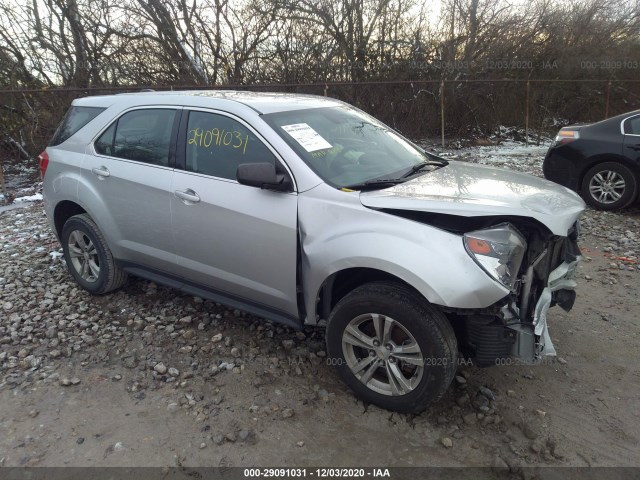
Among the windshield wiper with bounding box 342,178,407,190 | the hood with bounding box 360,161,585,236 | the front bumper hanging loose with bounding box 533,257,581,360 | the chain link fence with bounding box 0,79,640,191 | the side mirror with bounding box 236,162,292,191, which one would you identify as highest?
the chain link fence with bounding box 0,79,640,191

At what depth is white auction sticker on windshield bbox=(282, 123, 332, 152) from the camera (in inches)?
123

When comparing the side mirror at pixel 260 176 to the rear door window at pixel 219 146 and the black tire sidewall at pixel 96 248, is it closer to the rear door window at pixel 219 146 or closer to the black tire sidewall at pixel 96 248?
the rear door window at pixel 219 146

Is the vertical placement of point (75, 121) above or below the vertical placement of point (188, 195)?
above

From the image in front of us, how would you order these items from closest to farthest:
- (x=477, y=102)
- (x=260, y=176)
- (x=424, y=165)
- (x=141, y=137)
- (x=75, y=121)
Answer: (x=260, y=176) → (x=424, y=165) → (x=141, y=137) → (x=75, y=121) → (x=477, y=102)

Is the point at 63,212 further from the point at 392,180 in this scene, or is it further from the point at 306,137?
the point at 392,180

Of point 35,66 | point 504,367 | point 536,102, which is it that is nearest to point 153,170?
point 504,367

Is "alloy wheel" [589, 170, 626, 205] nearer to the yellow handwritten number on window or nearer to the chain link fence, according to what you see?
the yellow handwritten number on window

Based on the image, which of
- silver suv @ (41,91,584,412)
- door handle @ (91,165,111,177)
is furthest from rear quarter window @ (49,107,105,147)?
door handle @ (91,165,111,177)

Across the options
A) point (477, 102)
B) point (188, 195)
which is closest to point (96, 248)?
point (188, 195)

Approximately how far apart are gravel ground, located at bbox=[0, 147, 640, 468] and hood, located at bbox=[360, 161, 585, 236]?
3.66 feet

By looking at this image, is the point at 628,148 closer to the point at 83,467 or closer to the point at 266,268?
the point at 266,268

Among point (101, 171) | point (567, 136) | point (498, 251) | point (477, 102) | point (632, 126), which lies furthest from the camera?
point (477, 102)

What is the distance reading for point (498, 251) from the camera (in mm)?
2496

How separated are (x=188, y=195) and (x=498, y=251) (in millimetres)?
2059
